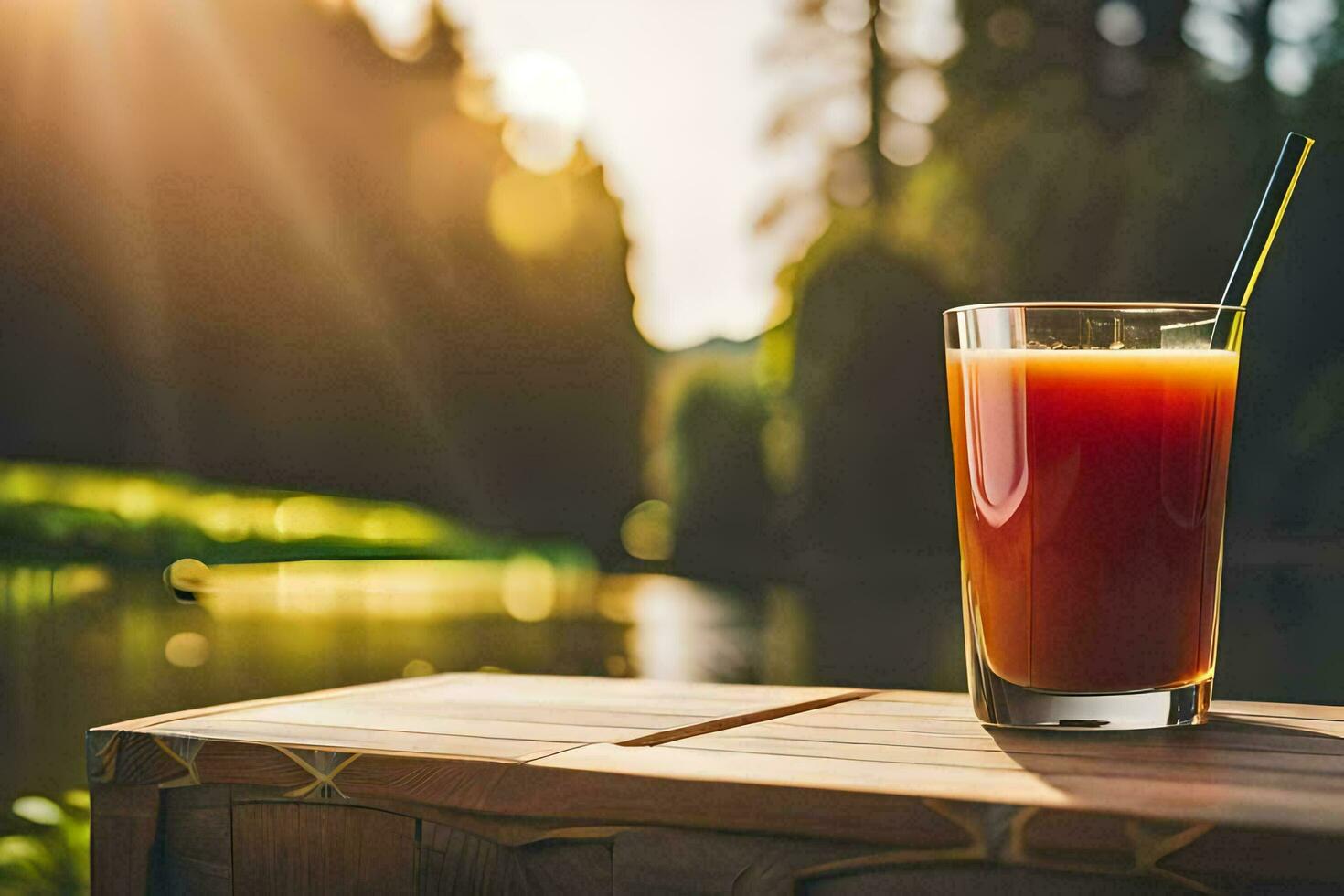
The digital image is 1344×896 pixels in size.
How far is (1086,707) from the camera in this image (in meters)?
0.83

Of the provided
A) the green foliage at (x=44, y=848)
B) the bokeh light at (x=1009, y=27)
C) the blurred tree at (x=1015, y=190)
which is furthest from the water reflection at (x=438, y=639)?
the bokeh light at (x=1009, y=27)

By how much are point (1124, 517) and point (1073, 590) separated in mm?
53

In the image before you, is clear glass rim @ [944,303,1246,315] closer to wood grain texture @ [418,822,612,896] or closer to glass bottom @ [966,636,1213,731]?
glass bottom @ [966,636,1213,731]

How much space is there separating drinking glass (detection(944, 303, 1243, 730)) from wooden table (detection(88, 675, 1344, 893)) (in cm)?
4

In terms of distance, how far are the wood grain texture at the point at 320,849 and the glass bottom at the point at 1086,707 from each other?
360 mm

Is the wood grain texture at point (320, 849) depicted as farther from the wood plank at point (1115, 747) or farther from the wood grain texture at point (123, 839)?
the wood plank at point (1115, 747)

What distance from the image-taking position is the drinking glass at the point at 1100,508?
2.73 ft

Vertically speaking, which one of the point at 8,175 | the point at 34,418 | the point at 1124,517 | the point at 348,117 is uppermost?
the point at 348,117

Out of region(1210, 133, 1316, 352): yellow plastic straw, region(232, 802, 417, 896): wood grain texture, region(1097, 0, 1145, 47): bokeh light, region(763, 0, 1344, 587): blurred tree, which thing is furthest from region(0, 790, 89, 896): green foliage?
region(1097, 0, 1145, 47): bokeh light

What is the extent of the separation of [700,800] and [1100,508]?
0.32 m

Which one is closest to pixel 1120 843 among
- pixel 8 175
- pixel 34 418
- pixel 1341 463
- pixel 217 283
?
pixel 8 175

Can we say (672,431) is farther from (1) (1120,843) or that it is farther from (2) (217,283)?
(1) (1120,843)

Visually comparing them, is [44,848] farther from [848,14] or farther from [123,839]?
[848,14]

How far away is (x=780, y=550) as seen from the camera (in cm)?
1645
